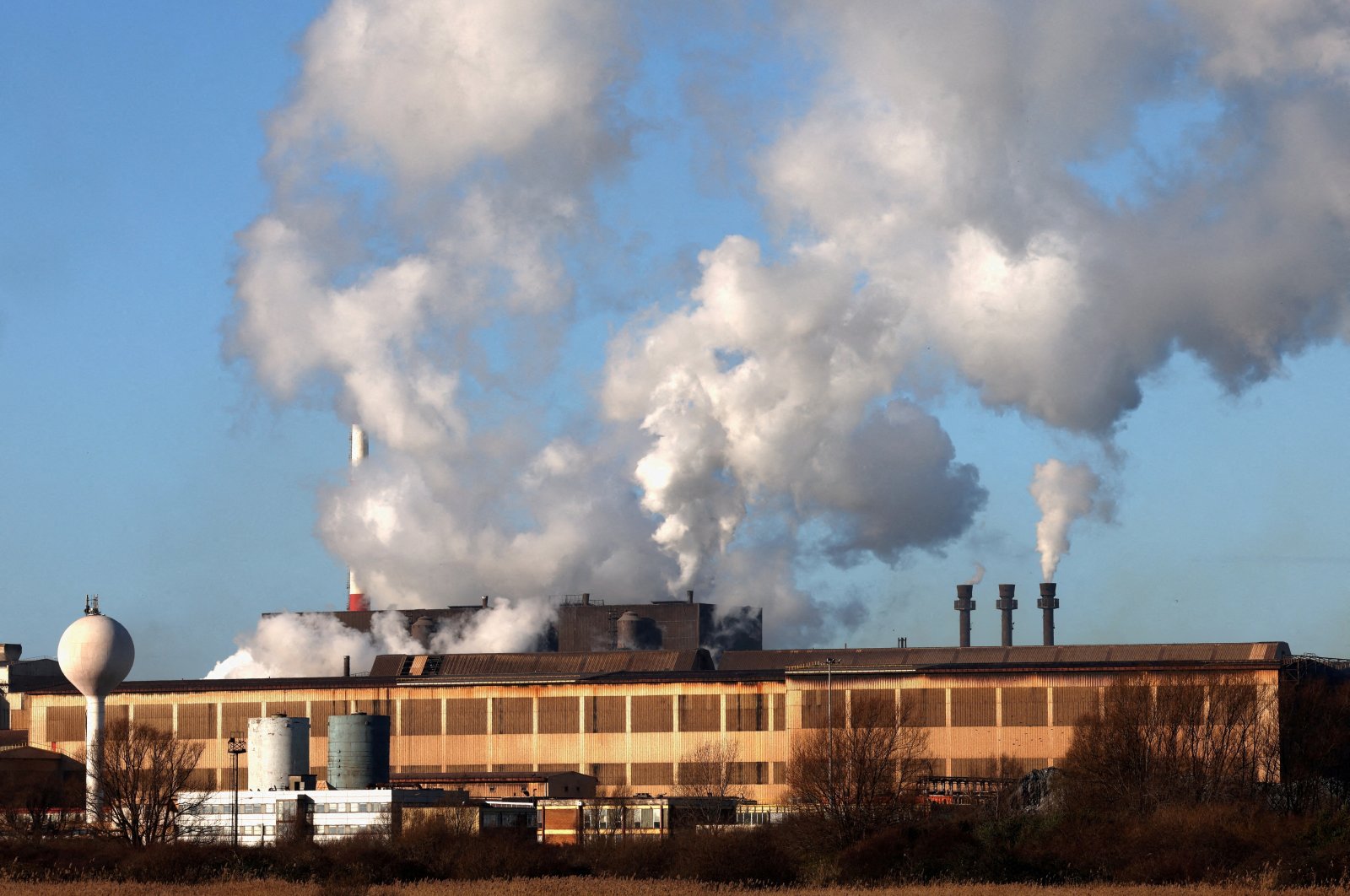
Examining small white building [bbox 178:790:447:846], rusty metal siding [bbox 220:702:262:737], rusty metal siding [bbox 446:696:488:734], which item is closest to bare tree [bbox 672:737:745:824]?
rusty metal siding [bbox 446:696:488:734]

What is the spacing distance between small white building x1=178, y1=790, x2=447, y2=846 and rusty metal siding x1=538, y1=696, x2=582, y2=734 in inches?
503

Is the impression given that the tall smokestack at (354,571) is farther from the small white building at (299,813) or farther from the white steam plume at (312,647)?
the small white building at (299,813)

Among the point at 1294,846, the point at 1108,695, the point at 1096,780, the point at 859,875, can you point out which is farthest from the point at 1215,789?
the point at 859,875

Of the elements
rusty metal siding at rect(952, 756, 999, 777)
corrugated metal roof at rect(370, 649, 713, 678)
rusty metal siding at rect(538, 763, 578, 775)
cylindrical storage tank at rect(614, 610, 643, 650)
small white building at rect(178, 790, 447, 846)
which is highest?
cylindrical storage tank at rect(614, 610, 643, 650)

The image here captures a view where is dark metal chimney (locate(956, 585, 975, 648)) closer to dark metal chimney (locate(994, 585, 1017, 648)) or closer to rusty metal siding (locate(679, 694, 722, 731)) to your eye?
dark metal chimney (locate(994, 585, 1017, 648))

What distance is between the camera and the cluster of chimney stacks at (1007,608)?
340ft

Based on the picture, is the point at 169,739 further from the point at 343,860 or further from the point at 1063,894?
the point at 1063,894

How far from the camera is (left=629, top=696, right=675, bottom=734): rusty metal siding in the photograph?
80.0 meters

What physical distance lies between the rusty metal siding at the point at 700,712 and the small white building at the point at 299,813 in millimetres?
13907

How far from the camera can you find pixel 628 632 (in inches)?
3994

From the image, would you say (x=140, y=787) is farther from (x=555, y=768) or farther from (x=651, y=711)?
(x=651, y=711)

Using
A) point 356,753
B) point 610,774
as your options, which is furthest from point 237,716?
point 610,774

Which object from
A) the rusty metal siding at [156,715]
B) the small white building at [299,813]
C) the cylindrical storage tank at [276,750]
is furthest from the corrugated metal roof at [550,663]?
the small white building at [299,813]

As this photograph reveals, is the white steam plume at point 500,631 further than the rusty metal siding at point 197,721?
Yes
